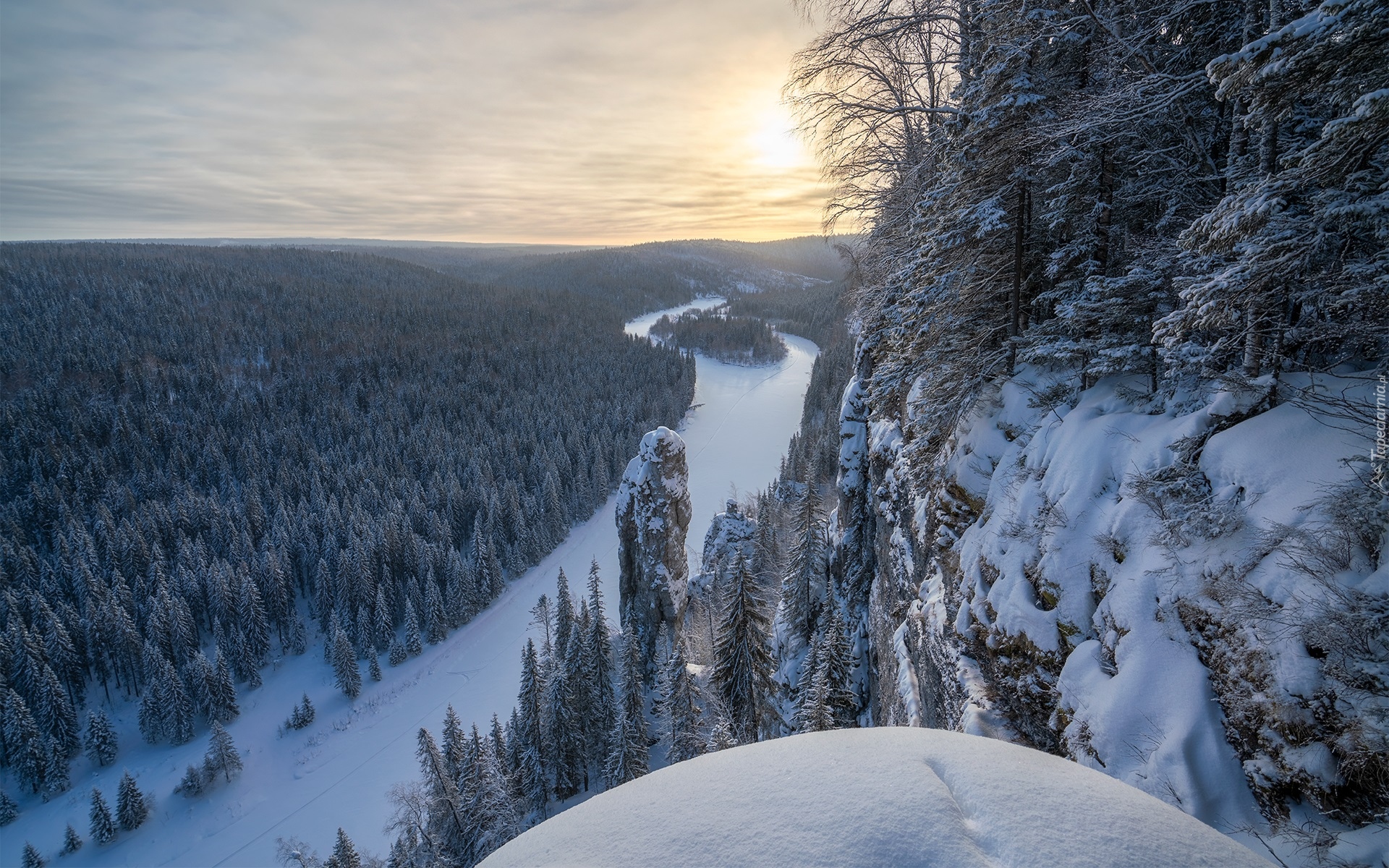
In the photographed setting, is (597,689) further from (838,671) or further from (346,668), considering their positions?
(346,668)

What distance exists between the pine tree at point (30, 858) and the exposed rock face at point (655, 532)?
36703 mm

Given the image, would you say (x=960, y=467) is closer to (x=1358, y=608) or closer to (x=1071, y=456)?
(x=1071, y=456)

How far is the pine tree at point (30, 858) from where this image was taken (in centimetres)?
3022

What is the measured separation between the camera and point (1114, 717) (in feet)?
17.1

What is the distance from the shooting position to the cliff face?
13.3 feet

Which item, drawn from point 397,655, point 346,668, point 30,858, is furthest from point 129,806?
point 397,655

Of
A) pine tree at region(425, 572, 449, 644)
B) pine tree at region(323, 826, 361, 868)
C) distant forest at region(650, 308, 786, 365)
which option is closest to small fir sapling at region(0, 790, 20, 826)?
pine tree at region(425, 572, 449, 644)

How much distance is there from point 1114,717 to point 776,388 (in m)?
104

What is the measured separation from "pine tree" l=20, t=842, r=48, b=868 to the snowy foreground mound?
164ft

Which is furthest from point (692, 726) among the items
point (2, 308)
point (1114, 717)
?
point (2, 308)

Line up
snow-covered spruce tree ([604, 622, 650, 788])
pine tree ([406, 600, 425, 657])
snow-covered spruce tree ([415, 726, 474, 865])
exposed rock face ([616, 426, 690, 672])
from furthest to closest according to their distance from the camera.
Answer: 1. pine tree ([406, 600, 425, 657])
2. exposed rock face ([616, 426, 690, 672])
3. snow-covered spruce tree ([604, 622, 650, 788])
4. snow-covered spruce tree ([415, 726, 474, 865])

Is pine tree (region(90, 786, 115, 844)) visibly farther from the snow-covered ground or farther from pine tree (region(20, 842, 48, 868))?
pine tree (region(20, 842, 48, 868))

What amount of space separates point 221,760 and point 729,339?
11858 centimetres

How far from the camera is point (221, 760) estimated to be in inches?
1357
